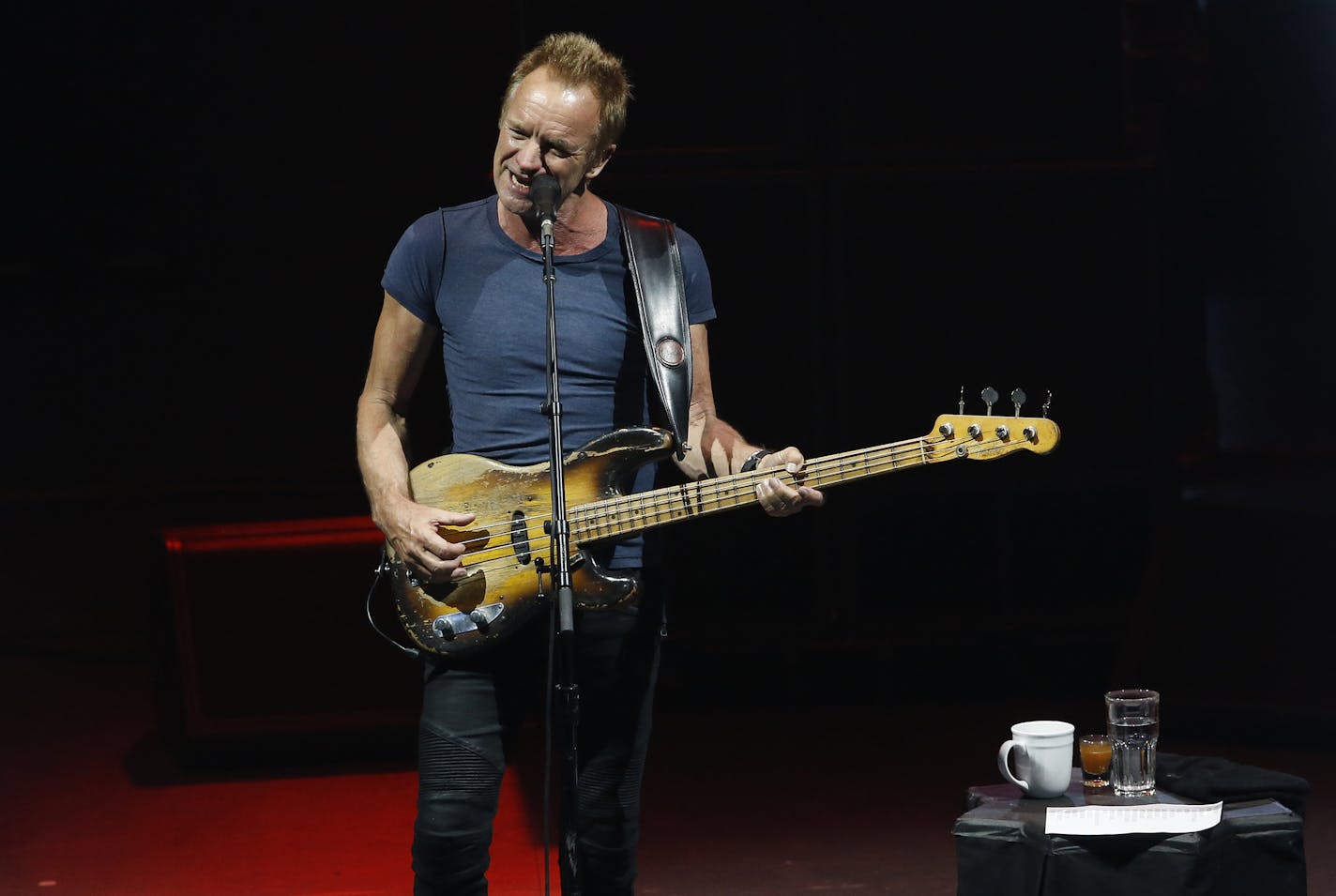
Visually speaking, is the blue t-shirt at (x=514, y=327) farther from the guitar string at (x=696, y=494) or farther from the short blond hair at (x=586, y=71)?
the short blond hair at (x=586, y=71)

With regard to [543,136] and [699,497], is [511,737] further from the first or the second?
[543,136]

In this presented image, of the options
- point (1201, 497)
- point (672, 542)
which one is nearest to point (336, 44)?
point (672, 542)

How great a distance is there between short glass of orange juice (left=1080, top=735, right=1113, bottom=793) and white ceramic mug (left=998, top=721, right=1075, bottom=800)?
0.13 ft

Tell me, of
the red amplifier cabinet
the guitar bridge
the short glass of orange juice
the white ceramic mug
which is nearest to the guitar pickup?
the guitar bridge

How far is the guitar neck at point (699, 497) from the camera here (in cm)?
295

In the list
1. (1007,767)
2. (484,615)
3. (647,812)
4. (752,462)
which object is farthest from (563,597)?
(647,812)

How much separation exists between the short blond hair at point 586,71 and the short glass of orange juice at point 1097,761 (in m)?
1.46

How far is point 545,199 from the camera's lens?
2.69 m

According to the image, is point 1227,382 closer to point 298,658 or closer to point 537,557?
point 298,658

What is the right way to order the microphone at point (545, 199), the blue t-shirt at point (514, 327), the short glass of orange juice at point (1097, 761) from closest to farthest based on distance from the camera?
1. the microphone at point (545, 199)
2. the blue t-shirt at point (514, 327)
3. the short glass of orange juice at point (1097, 761)

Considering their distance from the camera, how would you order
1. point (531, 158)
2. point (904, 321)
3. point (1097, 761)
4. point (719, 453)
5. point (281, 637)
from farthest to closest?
point (904, 321) < point (281, 637) < point (1097, 761) < point (719, 453) < point (531, 158)

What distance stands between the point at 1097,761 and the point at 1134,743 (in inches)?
3.1

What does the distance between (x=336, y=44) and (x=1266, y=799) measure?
5.55 metres

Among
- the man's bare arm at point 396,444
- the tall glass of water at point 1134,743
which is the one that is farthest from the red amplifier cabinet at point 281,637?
the tall glass of water at point 1134,743
